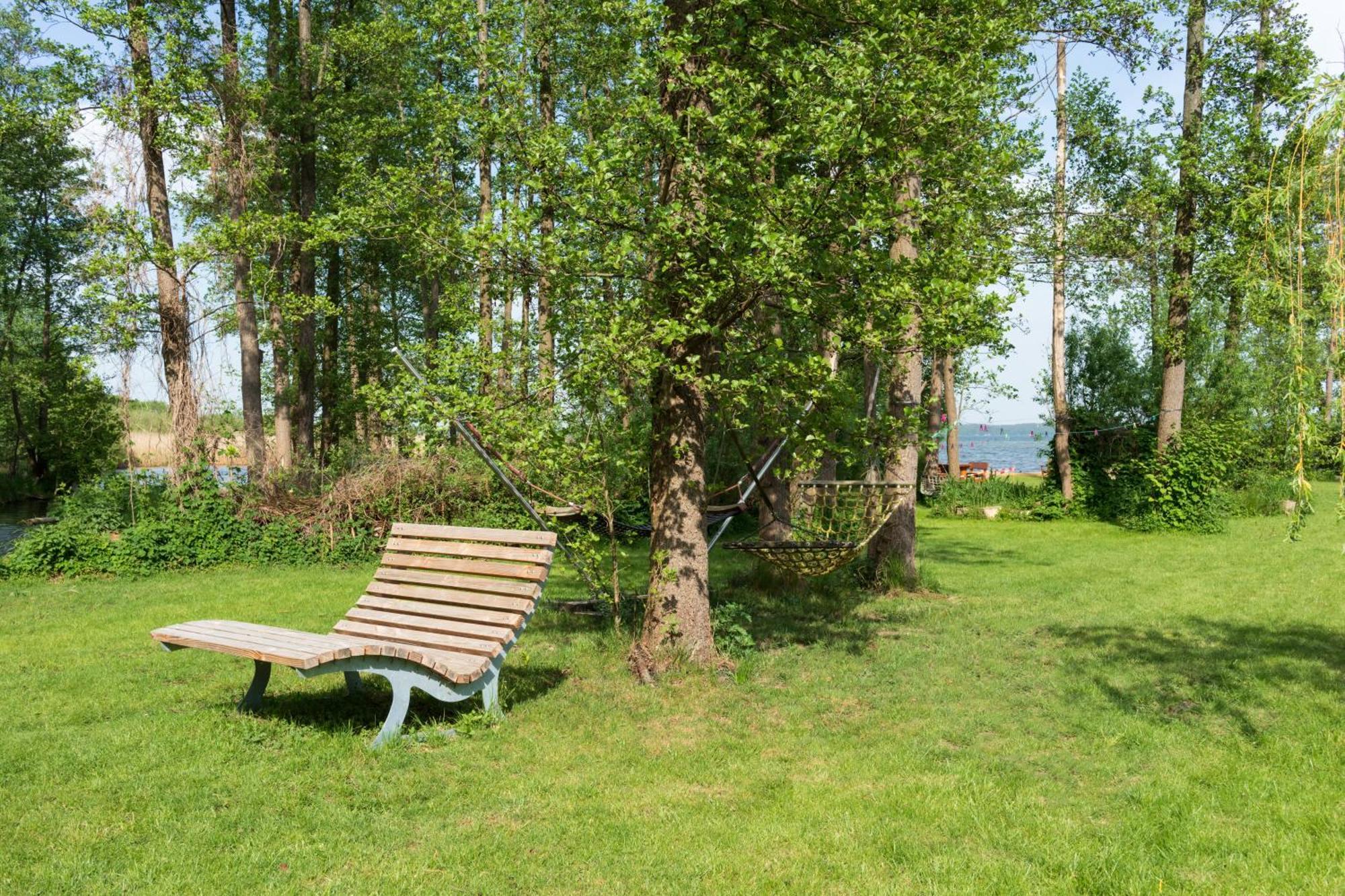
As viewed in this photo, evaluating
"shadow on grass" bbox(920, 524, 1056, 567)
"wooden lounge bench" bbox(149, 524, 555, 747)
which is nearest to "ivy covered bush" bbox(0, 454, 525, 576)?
"shadow on grass" bbox(920, 524, 1056, 567)

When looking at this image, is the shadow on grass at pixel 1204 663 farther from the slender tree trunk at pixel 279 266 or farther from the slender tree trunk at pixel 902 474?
the slender tree trunk at pixel 279 266

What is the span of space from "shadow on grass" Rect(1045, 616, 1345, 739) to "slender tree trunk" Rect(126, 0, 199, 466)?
1015 centimetres

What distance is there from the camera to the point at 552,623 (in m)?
8.47

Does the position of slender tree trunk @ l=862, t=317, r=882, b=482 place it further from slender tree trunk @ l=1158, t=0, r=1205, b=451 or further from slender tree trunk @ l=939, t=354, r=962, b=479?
slender tree trunk @ l=939, t=354, r=962, b=479

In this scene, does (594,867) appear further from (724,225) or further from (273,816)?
(724,225)

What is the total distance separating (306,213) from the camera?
1702 centimetres

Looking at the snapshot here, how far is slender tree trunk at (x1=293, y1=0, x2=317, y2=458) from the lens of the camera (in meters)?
16.1

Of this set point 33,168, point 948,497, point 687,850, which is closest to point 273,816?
point 687,850

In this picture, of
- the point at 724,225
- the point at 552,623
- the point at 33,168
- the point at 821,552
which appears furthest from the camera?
the point at 33,168

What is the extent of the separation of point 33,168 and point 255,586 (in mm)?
18806

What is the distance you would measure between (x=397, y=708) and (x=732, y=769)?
168 centimetres

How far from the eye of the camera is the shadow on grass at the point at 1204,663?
5668mm

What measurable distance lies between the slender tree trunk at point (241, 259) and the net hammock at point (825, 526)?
797 centimetres

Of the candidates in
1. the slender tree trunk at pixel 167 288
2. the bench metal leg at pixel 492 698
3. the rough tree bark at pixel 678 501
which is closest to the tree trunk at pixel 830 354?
the rough tree bark at pixel 678 501
